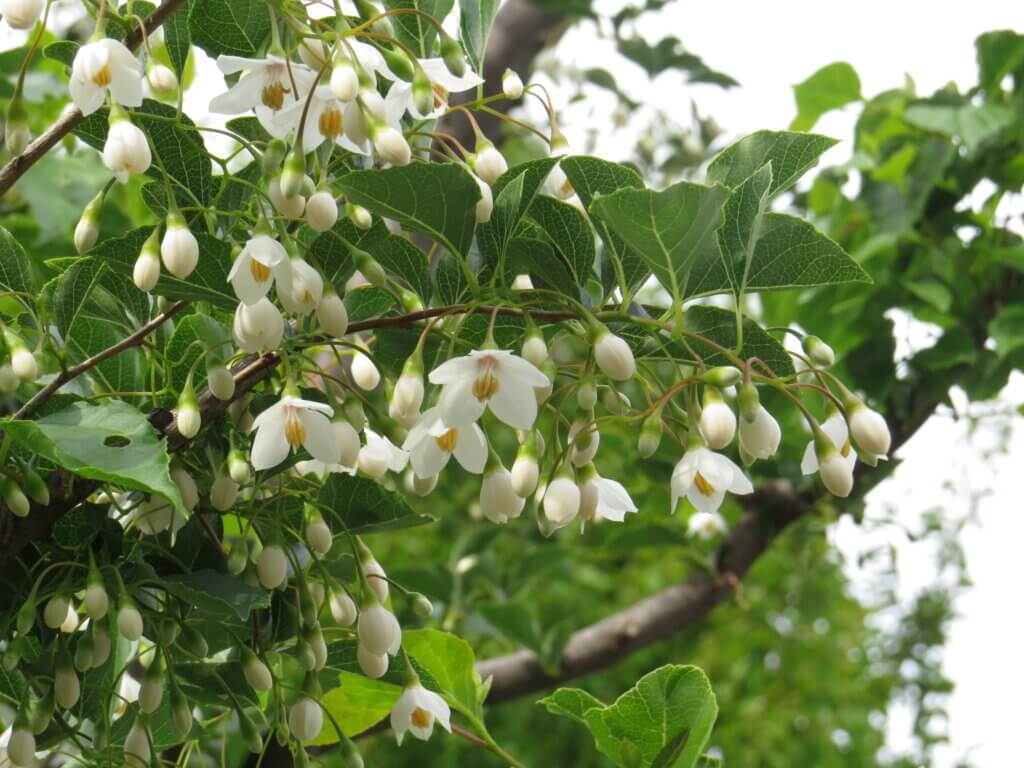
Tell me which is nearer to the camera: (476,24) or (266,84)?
(266,84)

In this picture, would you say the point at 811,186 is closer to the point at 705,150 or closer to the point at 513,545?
the point at 705,150

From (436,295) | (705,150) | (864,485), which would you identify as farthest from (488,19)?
(705,150)

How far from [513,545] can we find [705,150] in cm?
161

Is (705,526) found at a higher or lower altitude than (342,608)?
lower

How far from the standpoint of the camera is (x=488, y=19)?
1215 mm

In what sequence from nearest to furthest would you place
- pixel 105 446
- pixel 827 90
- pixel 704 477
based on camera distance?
pixel 105 446
pixel 704 477
pixel 827 90

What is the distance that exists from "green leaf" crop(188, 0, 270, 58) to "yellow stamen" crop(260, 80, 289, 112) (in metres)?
0.07

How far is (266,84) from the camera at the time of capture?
3.38 ft

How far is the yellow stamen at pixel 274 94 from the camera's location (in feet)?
3.38

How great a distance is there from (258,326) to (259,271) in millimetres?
45

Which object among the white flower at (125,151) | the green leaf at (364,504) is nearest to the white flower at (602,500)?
the green leaf at (364,504)

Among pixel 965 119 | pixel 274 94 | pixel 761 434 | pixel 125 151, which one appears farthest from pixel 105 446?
pixel 965 119

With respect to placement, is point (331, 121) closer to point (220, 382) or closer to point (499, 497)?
point (220, 382)

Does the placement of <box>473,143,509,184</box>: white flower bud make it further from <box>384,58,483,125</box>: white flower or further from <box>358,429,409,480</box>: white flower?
<box>358,429,409,480</box>: white flower
